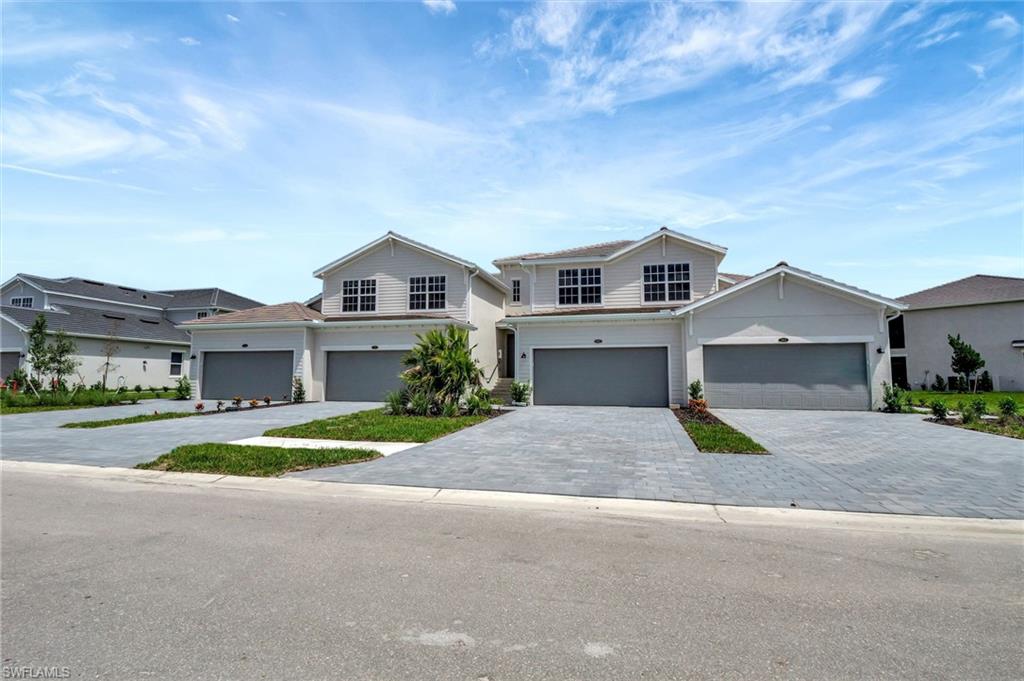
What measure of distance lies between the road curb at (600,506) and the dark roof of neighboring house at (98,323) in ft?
82.0

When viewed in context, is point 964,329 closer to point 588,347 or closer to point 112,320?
point 588,347

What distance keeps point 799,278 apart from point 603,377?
25.7 ft

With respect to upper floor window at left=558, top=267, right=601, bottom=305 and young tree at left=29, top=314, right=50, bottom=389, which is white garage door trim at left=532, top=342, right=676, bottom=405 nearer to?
upper floor window at left=558, top=267, right=601, bottom=305

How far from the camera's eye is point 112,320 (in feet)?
96.4

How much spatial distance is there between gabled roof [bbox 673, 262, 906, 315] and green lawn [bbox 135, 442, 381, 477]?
1352 centimetres

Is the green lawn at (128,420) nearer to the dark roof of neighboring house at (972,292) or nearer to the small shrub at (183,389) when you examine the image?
the small shrub at (183,389)

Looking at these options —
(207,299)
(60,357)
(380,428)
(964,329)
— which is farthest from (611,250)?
(207,299)

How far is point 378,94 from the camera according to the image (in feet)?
36.3

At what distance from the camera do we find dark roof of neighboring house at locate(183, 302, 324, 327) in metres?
21.5

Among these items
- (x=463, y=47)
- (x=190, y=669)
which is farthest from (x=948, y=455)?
(x=463, y=47)

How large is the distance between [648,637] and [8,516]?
709cm

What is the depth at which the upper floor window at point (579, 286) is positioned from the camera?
21547 mm

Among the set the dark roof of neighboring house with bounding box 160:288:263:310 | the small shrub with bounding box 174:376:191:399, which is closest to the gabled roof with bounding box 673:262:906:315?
the small shrub with bounding box 174:376:191:399

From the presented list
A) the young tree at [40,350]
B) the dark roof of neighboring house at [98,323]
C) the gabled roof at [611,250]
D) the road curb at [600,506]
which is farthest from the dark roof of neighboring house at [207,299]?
the road curb at [600,506]
